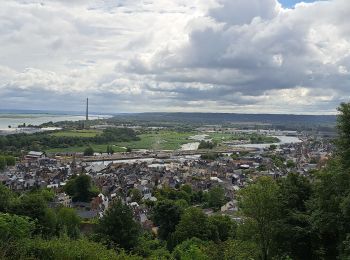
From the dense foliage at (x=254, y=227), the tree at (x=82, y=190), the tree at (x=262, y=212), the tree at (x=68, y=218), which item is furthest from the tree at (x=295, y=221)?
the tree at (x=82, y=190)

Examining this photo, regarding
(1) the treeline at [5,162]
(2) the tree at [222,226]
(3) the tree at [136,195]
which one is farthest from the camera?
(1) the treeline at [5,162]

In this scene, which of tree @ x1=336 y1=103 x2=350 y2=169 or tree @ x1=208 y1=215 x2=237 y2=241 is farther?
tree @ x1=208 y1=215 x2=237 y2=241

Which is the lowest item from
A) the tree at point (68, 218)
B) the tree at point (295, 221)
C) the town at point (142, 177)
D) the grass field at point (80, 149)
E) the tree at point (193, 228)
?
the grass field at point (80, 149)

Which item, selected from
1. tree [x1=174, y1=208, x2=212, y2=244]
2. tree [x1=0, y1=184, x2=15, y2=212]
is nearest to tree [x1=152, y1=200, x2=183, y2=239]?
Answer: tree [x1=174, y1=208, x2=212, y2=244]

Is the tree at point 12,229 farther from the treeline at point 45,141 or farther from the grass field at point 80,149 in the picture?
the grass field at point 80,149

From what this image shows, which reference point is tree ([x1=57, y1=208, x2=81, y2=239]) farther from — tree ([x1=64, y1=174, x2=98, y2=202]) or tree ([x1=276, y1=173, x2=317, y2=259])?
tree ([x1=276, y1=173, x2=317, y2=259])

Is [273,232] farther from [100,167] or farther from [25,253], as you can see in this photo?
[100,167]

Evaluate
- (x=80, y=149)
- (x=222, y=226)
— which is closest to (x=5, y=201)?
(x=222, y=226)
